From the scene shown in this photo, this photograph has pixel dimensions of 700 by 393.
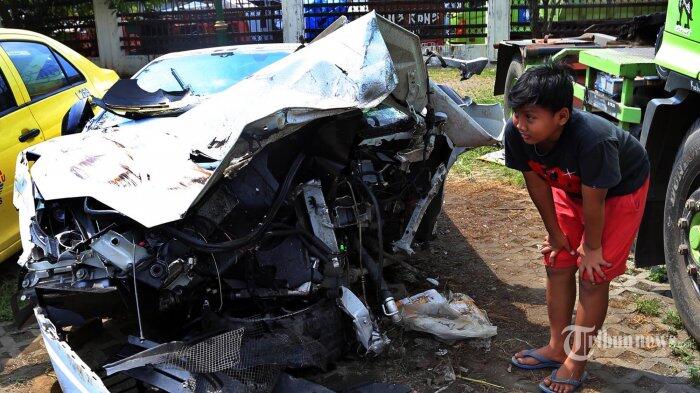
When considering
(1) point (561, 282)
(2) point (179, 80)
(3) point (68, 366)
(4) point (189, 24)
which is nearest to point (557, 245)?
(1) point (561, 282)

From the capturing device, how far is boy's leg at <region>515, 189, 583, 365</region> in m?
3.24

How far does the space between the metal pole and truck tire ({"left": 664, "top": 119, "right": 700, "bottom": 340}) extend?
1157cm

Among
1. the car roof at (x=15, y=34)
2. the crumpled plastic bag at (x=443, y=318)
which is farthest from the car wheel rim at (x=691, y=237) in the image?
the car roof at (x=15, y=34)

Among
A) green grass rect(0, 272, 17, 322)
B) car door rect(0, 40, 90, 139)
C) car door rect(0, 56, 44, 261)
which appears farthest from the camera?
car door rect(0, 40, 90, 139)

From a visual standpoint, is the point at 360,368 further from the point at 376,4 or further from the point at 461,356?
the point at 376,4

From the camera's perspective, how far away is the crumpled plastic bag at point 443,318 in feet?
12.1

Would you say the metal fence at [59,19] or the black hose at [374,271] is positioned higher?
the metal fence at [59,19]

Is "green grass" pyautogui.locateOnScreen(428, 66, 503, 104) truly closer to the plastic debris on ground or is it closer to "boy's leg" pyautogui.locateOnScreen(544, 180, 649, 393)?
the plastic debris on ground

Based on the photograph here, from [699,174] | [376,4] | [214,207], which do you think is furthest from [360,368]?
[376,4]

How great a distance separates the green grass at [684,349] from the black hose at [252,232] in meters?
2.24

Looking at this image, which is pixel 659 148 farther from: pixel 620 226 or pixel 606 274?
pixel 606 274

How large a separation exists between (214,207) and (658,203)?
2.71 meters

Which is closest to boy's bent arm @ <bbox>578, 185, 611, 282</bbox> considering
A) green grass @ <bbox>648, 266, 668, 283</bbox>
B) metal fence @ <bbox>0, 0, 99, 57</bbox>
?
green grass @ <bbox>648, 266, 668, 283</bbox>

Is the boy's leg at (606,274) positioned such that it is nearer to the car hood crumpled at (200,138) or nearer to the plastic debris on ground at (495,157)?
the car hood crumpled at (200,138)
